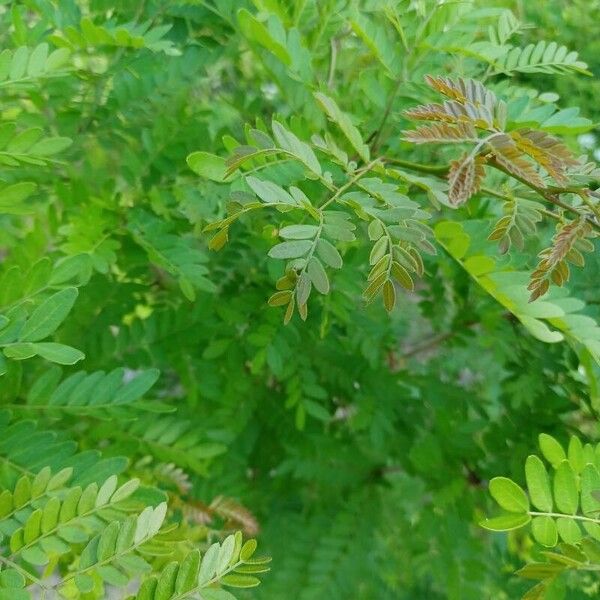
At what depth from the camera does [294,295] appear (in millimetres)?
445

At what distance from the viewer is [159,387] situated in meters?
0.97

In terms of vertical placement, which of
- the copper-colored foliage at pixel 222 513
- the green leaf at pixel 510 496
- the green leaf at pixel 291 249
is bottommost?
the copper-colored foliage at pixel 222 513

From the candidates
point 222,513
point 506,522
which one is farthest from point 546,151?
point 222,513

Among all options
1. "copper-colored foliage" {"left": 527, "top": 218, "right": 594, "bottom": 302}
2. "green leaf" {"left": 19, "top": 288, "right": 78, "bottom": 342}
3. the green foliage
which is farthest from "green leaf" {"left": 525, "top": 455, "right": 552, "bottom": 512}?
Result: "green leaf" {"left": 19, "top": 288, "right": 78, "bottom": 342}

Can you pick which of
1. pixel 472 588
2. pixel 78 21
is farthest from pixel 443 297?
pixel 78 21

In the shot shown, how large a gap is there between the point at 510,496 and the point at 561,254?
6.4 inches

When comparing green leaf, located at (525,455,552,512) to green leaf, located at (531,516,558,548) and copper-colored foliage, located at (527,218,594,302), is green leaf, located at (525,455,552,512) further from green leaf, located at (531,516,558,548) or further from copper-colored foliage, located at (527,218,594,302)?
copper-colored foliage, located at (527,218,594,302)

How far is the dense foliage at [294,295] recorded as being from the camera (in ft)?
1.48

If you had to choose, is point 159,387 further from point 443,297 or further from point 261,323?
point 443,297

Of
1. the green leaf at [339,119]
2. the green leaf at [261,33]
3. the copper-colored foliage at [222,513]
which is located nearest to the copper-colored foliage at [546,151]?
the green leaf at [339,119]

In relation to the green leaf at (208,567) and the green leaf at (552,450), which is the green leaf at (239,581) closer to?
the green leaf at (208,567)

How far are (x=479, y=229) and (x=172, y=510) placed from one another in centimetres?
41

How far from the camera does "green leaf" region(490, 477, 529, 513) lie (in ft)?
1.52

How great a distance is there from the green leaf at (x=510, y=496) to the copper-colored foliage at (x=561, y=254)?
0.41ft
